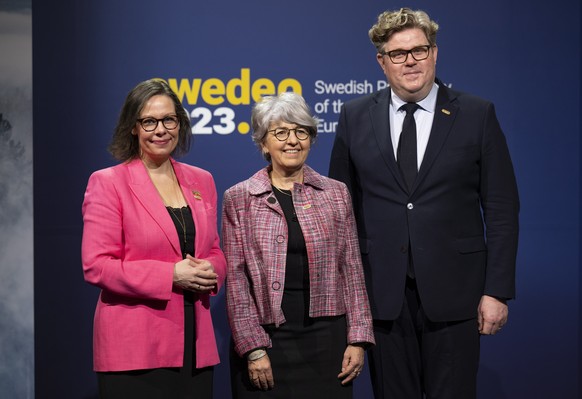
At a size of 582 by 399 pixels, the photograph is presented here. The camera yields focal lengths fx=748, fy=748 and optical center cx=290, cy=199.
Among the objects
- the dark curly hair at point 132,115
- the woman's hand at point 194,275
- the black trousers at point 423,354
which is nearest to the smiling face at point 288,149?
the dark curly hair at point 132,115

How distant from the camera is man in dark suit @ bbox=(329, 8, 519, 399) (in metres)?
2.70

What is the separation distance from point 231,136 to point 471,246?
1.67 m

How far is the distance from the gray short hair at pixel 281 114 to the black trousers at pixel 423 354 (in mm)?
693

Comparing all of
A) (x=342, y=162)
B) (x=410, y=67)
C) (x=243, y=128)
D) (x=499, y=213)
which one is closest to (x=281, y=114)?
(x=342, y=162)

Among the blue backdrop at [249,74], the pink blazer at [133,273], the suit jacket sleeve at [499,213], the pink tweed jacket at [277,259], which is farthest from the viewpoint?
the blue backdrop at [249,74]

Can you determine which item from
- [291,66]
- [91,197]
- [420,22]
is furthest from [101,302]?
[291,66]

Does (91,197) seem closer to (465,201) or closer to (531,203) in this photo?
(465,201)

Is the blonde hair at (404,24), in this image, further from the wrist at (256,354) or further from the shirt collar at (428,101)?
the wrist at (256,354)

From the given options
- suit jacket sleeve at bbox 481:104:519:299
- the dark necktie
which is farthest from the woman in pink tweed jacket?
suit jacket sleeve at bbox 481:104:519:299

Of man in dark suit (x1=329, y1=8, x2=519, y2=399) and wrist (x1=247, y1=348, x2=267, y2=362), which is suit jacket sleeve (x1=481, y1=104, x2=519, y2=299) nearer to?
man in dark suit (x1=329, y1=8, x2=519, y2=399)

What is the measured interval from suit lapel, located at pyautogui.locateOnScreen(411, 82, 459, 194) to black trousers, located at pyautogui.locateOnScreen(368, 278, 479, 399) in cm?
42

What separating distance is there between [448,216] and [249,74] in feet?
5.44

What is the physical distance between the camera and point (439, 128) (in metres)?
2.73

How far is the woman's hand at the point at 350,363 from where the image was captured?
8.78 ft
